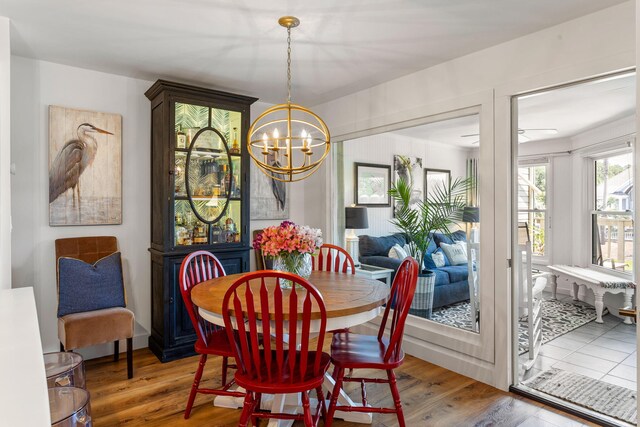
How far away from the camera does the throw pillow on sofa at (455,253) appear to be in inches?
130

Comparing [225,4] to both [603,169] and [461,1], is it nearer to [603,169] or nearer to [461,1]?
[461,1]

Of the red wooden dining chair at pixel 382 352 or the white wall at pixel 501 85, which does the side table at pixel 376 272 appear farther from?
the red wooden dining chair at pixel 382 352

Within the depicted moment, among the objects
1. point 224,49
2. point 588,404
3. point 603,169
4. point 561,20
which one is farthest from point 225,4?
point 603,169

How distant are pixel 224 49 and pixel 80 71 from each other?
1392 millimetres

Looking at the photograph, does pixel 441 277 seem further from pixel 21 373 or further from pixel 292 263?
pixel 21 373

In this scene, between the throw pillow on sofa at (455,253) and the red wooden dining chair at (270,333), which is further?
the throw pillow on sofa at (455,253)

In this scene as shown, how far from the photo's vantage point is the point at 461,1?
2234 millimetres

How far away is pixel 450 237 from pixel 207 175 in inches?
90.3

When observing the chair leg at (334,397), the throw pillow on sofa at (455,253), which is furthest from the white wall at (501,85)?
the chair leg at (334,397)

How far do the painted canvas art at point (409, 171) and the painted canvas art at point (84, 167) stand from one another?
2.70m

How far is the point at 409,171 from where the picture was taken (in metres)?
4.17

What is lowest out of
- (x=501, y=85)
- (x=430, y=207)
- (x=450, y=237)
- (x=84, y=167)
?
(x=450, y=237)

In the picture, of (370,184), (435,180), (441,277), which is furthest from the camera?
(370,184)

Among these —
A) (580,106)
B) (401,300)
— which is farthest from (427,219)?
(580,106)
